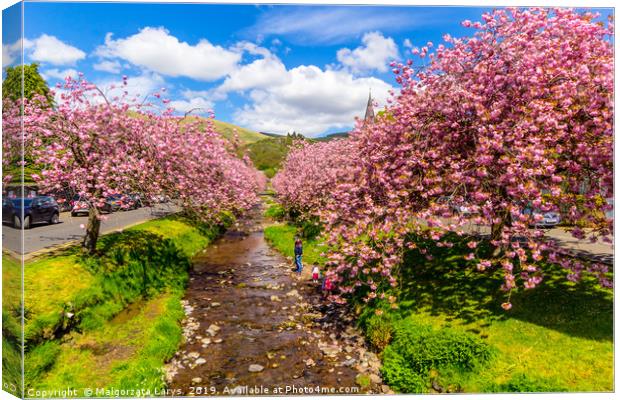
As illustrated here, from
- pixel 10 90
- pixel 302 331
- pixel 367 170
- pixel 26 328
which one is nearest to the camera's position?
pixel 10 90

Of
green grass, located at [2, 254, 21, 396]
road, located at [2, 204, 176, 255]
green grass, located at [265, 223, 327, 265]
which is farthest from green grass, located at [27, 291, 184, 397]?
green grass, located at [265, 223, 327, 265]

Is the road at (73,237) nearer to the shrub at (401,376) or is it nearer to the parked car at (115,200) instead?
the parked car at (115,200)

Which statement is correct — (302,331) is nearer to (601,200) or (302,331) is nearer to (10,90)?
(601,200)

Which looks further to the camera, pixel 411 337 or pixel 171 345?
pixel 171 345

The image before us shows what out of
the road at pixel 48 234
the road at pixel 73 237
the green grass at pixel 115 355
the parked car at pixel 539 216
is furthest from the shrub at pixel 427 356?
the road at pixel 48 234

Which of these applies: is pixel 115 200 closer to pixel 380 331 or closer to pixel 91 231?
pixel 91 231

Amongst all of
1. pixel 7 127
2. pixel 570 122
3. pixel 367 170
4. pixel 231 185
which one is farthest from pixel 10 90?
pixel 231 185

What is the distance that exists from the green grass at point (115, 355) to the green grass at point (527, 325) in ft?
26.5

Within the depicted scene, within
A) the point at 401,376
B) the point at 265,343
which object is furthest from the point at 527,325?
the point at 265,343

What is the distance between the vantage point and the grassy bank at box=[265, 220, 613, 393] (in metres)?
9.98

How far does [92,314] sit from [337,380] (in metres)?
9.55

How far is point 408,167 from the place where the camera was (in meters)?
12.4

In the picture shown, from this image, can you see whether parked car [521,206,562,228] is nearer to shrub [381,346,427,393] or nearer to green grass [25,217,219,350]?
shrub [381,346,427,393]

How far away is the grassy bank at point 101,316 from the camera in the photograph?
38.0ft
